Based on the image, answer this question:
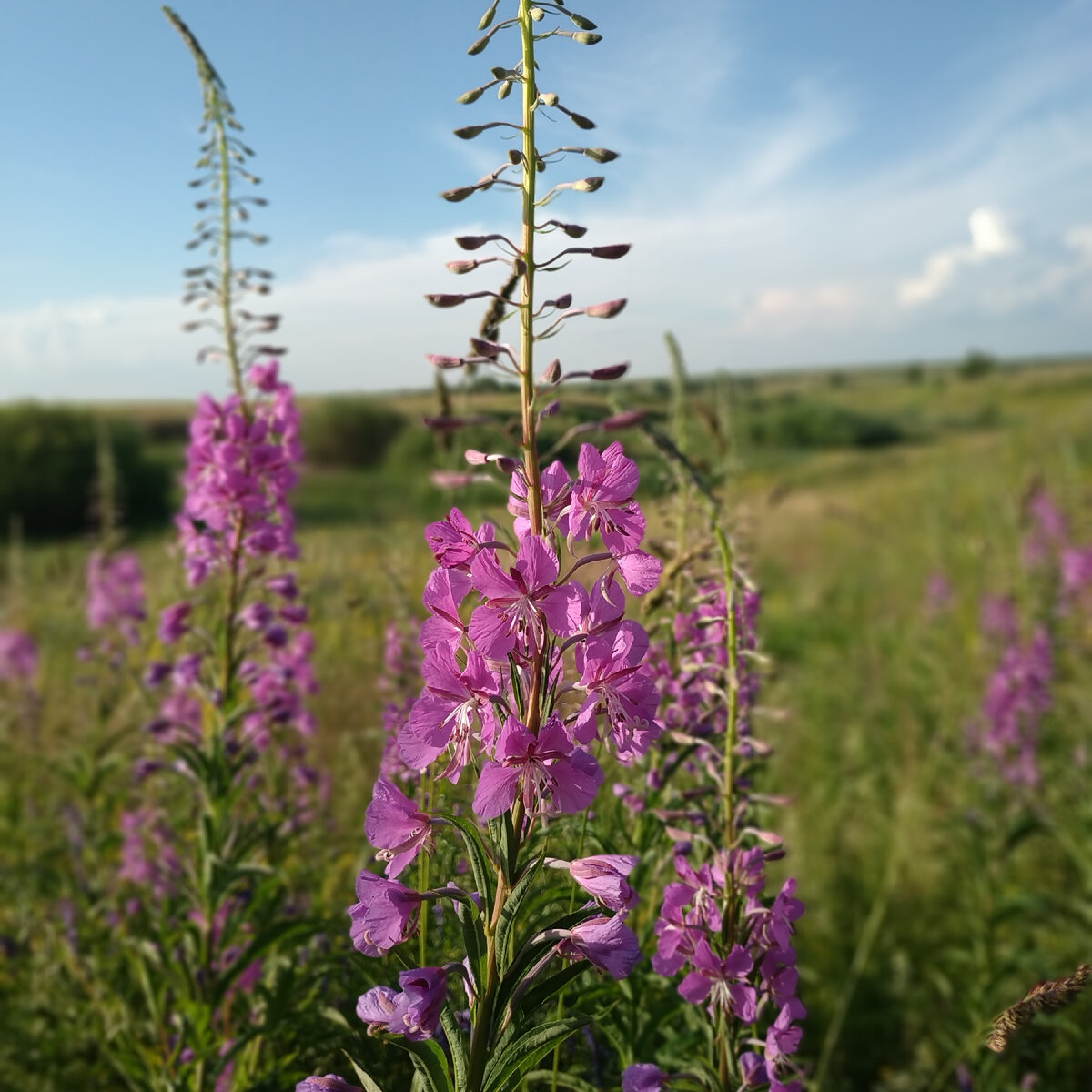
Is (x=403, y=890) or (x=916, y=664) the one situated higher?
(x=403, y=890)

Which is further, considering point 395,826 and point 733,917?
point 733,917

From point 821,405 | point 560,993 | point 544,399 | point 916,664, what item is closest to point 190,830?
point 560,993

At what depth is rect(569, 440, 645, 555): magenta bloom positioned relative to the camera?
1.41m

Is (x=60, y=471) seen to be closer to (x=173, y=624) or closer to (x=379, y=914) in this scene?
(x=173, y=624)

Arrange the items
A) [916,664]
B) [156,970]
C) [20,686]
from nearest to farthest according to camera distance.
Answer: [156,970], [20,686], [916,664]

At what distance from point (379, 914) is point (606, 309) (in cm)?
110

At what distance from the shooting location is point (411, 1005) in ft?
4.25

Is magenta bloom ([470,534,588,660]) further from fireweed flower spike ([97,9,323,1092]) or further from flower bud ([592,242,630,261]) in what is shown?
fireweed flower spike ([97,9,323,1092])

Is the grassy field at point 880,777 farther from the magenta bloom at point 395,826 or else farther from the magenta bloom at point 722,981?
the magenta bloom at point 395,826

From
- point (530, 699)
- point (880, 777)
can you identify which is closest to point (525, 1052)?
point (530, 699)

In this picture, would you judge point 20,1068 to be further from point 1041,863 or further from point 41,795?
point 1041,863

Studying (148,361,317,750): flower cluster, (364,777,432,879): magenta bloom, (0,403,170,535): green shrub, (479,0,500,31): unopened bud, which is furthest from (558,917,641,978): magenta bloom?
(0,403,170,535): green shrub

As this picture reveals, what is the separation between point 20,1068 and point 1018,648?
18.4ft

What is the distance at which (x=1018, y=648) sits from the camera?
213 inches
